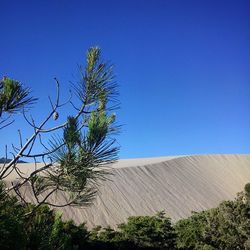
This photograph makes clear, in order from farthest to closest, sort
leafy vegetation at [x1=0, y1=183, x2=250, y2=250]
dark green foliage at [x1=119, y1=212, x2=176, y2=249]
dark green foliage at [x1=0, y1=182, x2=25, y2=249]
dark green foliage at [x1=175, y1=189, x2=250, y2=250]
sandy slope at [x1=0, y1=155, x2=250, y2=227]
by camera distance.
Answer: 1. sandy slope at [x1=0, y1=155, x2=250, y2=227]
2. dark green foliage at [x1=119, y1=212, x2=176, y2=249]
3. dark green foliage at [x1=175, y1=189, x2=250, y2=250]
4. leafy vegetation at [x1=0, y1=183, x2=250, y2=250]
5. dark green foliage at [x1=0, y1=182, x2=25, y2=249]

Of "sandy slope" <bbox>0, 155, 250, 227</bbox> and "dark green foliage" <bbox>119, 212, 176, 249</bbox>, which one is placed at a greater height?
"sandy slope" <bbox>0, 155, 250, 227</bbox>

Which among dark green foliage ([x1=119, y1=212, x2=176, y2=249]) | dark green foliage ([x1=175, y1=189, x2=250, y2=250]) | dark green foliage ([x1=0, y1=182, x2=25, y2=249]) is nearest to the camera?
dark green foliage ([x1=0, y1=182, x2=25, y2=249])

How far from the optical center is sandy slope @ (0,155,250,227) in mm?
37438

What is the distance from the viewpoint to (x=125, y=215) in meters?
38.0

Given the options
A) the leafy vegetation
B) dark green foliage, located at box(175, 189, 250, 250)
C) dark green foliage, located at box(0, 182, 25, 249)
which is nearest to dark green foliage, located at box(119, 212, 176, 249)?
the leafy vegetation

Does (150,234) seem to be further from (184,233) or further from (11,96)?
(11,96)

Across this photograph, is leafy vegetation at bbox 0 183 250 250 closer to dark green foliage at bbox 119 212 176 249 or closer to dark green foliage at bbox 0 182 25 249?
dark green foliage at bbox 119 212 176 249

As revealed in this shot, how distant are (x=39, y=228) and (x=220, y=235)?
15695 millimetres

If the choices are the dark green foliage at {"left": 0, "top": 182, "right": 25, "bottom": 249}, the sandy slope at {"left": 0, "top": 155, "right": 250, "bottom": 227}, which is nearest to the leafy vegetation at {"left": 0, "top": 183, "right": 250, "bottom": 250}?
the dark green foliage at {"left": 0, "top": 182, "right": 25, "bottom": 249}

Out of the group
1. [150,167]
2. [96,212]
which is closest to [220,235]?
[96,212]

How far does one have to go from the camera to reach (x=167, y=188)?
162 feet

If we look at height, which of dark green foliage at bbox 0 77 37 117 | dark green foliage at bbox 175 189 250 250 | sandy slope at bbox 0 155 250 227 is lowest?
dark green foliage at bbox 175 189 250 250

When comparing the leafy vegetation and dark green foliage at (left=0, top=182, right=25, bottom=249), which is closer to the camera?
dark green foliage at (left=0, top=182, right=25, bottom=249)

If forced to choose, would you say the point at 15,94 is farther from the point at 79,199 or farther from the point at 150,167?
the point at 150,167
